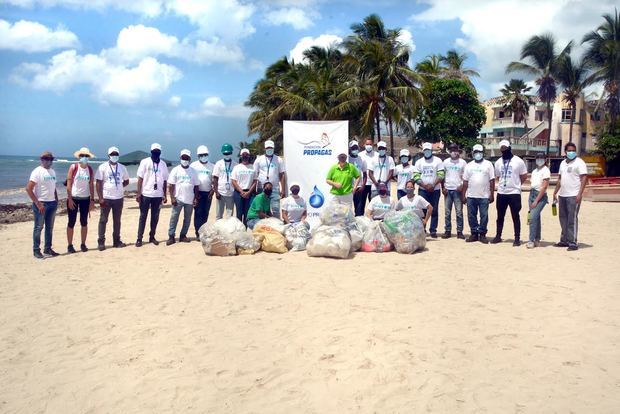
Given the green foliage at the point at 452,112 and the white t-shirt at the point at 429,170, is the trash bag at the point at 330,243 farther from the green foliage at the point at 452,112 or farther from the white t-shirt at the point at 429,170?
the green foliage at the point at 452,112

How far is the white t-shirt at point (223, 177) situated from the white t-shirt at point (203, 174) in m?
0.18

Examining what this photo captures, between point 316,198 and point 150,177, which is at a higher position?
point 150,177

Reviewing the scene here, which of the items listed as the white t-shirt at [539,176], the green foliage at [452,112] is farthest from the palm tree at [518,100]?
the white t-shirt at [539,176]

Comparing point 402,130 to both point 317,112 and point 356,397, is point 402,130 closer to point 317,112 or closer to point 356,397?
point 317,112

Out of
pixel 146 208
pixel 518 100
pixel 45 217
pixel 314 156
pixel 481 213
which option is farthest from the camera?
pixel 518 100

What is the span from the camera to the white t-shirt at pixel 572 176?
349 inches

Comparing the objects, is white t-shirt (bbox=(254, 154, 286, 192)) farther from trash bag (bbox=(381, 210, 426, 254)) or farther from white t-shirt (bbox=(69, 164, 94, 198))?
white t-shirt (bbox=(69, 164, 94, 198))

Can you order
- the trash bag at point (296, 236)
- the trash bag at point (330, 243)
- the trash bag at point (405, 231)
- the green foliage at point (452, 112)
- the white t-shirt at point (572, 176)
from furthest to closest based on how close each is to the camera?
the green foliage at point (452, 112) < the white t-shirt at point (572, 176) < the trash bag at point (296, 236) < the trash bag at point (405, 231) < the trash bag at point (330, 243)

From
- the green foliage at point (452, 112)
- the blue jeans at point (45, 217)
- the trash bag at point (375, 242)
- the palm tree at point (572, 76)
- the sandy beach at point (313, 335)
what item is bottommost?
the sandy beach at point (313, 335)

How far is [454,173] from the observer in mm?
9781

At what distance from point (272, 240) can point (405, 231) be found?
87.0 inches

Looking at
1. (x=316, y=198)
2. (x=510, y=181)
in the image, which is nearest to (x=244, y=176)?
(x=316, y=198)

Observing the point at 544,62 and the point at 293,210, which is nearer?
the point at 293,210

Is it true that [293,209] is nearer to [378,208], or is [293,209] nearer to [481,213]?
[378,208]
